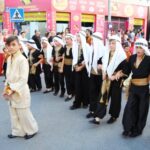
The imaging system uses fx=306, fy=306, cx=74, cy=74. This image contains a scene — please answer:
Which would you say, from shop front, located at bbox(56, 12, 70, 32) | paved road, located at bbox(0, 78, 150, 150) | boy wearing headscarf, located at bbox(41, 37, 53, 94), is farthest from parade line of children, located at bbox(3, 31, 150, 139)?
shop front, located at bbox(56, 12, 70, 32)

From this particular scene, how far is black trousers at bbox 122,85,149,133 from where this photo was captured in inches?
181

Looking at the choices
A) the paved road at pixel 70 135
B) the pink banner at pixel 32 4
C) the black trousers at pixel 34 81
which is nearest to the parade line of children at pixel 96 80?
the paved road at pixel 70 135

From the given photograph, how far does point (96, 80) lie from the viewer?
18.5 feet

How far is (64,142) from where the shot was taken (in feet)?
15.0

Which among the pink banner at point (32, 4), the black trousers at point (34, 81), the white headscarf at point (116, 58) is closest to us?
the white headscarf at point (116, 58)

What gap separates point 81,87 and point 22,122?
2007mm

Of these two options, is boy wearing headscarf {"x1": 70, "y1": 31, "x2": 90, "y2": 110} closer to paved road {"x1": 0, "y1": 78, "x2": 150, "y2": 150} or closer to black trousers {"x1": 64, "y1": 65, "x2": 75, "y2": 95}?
paved road {"x1": 0, "y1": 78, "x2": 150, "y2": 150}

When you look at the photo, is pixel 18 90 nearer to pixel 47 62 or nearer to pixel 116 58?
pixel 116 58

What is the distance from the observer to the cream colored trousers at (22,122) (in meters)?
4.54

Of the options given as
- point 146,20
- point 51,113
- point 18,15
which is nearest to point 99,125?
point 51,113

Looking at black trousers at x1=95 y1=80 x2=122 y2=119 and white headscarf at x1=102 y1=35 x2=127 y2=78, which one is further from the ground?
white headscarf at x1=102 y1=35 x2=127 y2=78

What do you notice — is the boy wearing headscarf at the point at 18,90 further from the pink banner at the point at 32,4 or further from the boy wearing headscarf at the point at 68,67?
the pink banner at the point at 32,4

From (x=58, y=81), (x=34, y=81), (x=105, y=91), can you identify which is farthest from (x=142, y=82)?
(x=34, y=81)

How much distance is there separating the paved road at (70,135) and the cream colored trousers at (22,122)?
0.14 m
